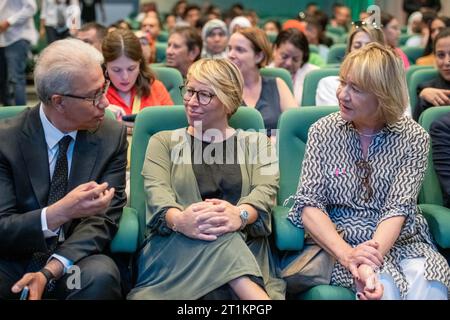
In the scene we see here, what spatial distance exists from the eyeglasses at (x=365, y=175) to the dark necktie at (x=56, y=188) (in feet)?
3.38

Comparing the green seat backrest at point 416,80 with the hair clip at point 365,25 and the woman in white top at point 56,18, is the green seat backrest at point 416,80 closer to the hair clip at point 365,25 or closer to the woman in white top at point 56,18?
the hair clip at point 365,25

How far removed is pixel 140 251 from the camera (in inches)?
115

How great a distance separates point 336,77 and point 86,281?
224cm

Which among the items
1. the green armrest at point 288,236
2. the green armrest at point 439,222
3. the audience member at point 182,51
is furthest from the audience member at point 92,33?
the green armrest at point 439,222

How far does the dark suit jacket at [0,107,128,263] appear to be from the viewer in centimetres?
267

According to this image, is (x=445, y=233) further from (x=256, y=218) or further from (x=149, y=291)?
(x=149, y=291)

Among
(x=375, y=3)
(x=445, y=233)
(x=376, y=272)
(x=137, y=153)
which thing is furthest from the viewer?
(x=375, y=3)

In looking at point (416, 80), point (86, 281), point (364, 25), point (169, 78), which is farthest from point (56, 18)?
point (86, 281)

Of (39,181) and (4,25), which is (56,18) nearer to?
Result: (4,25)

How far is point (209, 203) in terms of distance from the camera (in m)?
2.83

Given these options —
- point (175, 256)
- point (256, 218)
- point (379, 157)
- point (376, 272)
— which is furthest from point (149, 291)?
point (379, 157)

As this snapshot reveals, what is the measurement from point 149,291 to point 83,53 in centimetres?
84

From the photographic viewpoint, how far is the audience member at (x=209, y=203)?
2717 millimetres

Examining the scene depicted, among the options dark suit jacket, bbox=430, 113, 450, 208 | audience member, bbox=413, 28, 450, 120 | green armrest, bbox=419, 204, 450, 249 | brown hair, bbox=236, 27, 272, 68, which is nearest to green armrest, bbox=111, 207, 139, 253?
green armrest, bbox=419, 204, 450, 249
